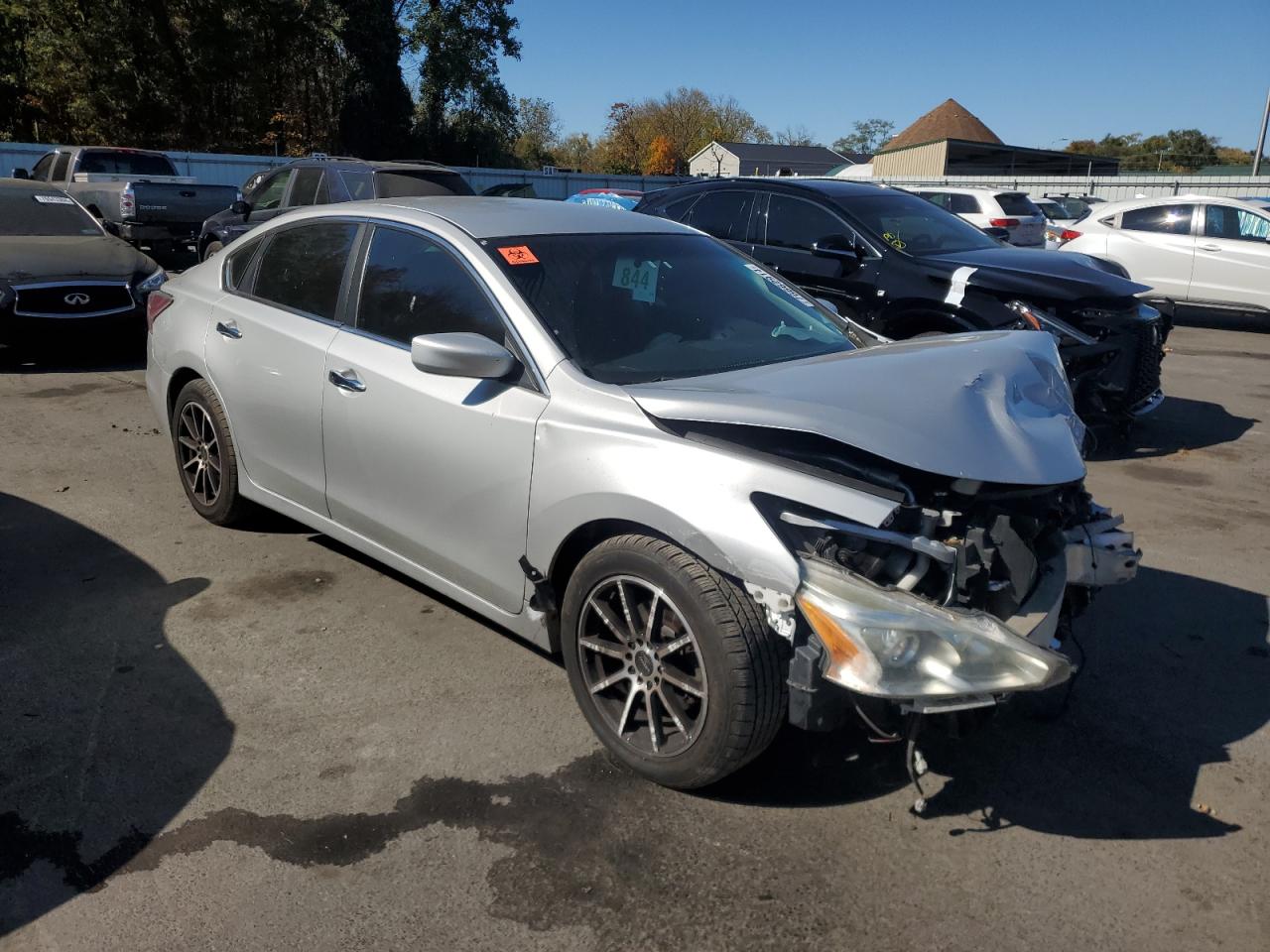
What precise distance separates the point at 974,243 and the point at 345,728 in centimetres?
665

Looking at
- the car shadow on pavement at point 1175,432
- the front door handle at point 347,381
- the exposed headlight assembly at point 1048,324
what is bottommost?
the car shadow on pavement at point 1175,432

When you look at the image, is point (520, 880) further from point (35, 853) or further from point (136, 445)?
point (136, 445)

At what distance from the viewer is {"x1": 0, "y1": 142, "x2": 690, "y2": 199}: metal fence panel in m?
24.5

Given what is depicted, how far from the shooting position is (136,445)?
7066mm

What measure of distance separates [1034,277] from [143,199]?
1371 centimetres

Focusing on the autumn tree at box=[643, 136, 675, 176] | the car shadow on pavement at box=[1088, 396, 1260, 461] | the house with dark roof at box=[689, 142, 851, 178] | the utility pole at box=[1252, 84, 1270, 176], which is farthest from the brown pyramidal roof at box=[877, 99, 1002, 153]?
the car shadow on pavement at box=[1088, 396, 1260, 461]

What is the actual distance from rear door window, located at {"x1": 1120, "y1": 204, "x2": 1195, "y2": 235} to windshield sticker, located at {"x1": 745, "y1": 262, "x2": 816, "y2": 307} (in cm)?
1174

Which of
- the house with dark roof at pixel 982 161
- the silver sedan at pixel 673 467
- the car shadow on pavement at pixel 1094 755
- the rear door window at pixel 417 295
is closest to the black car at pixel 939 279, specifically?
the silver sedan at pixel 673 467

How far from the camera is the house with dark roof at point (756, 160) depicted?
224 feet

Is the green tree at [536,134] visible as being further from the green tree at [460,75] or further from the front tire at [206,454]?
the front tire at [206,454]

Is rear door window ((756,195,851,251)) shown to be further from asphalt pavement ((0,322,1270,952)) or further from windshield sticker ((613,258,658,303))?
windshield sticker ((613,258,658,303))

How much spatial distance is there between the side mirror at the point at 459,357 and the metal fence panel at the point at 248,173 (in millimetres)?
17623

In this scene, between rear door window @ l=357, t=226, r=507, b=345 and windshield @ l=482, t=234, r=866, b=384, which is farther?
rear door window @ l=357, t=226, r=507, b=345

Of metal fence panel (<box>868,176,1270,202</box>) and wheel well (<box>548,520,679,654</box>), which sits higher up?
metal fence panel (<box>868,176,1270,202</box>)
